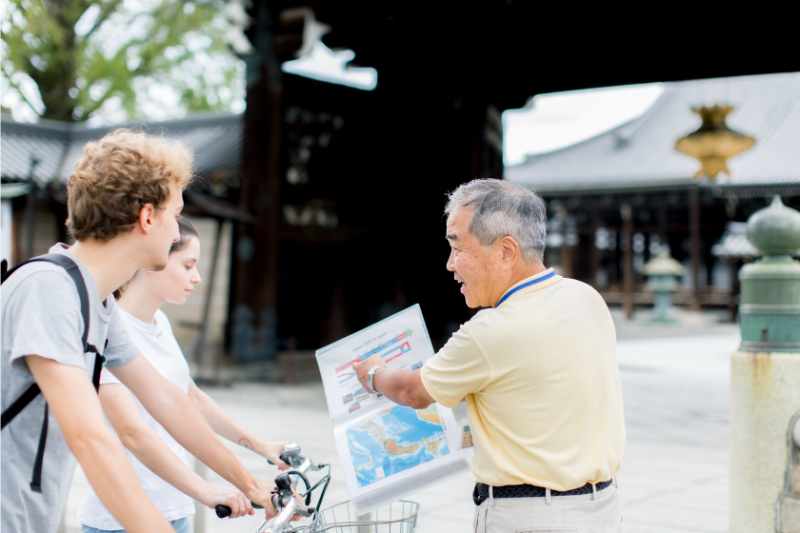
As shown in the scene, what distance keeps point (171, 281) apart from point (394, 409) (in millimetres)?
839

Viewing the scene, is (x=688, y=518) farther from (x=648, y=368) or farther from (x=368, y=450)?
(x=648, y=368)

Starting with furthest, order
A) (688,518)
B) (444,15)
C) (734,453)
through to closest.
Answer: (444,15), (688,518), (734,453)

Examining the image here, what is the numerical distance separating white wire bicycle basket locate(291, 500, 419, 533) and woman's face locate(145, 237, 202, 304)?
0.82 m

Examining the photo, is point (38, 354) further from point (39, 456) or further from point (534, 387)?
point (534, 387)

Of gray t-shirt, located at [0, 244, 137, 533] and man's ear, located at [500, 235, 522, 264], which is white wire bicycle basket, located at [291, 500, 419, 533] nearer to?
gray t-shirt, located at [0, 244, 137, 533]

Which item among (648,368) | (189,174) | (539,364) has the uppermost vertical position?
(189,174)

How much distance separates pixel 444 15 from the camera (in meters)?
9.73

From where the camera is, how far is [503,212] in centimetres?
228

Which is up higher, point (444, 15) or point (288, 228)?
point (444, 15)

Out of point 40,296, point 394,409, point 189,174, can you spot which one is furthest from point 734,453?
point 40,296

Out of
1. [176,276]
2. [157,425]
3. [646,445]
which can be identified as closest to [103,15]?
[646,445]

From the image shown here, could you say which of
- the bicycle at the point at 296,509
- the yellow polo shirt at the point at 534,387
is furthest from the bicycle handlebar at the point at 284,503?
the yellow polo shirt at the point at 534,387

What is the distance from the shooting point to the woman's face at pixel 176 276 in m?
2.83

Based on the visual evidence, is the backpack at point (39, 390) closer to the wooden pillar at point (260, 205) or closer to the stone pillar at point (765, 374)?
the stone pillar at point (765, 374)
